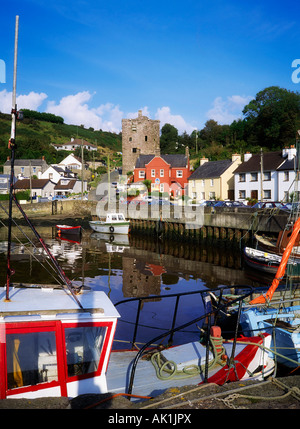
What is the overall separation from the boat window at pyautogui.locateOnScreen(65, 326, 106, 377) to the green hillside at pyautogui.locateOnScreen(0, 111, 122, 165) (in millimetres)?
81593

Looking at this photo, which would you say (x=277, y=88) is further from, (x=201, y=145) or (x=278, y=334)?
(x=278, y=334)

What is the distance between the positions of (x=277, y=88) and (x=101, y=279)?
224 ft

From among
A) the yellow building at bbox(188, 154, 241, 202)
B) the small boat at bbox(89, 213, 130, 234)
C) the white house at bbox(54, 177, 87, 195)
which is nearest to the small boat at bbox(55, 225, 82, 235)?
the small boat at bbox(89, 213, 130, 234)

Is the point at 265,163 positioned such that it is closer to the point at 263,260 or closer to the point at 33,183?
the point at 263,260

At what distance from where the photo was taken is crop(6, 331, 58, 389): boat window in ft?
18.5

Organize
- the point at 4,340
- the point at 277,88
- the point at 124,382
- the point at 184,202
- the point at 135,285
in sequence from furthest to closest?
1. the point at 277,88
2. the point at 184,202
3. the point at 135,285
4. the point at 124,382
5. the point at 4,340

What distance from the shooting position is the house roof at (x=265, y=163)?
4888 centimetres

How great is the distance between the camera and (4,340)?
5.57 m

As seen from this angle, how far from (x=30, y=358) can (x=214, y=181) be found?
2142 inches

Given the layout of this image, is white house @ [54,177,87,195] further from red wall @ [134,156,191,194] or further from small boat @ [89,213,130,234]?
small boat @ [89,213,130,234]

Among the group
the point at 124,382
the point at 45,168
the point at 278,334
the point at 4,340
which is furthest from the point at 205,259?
the point at 45,168

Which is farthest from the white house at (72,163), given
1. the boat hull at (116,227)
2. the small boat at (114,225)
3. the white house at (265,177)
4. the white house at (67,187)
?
the boat hull at (116,227)

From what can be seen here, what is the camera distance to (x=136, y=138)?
281 ft

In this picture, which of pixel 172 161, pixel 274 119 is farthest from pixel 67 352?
pixel 274 119
